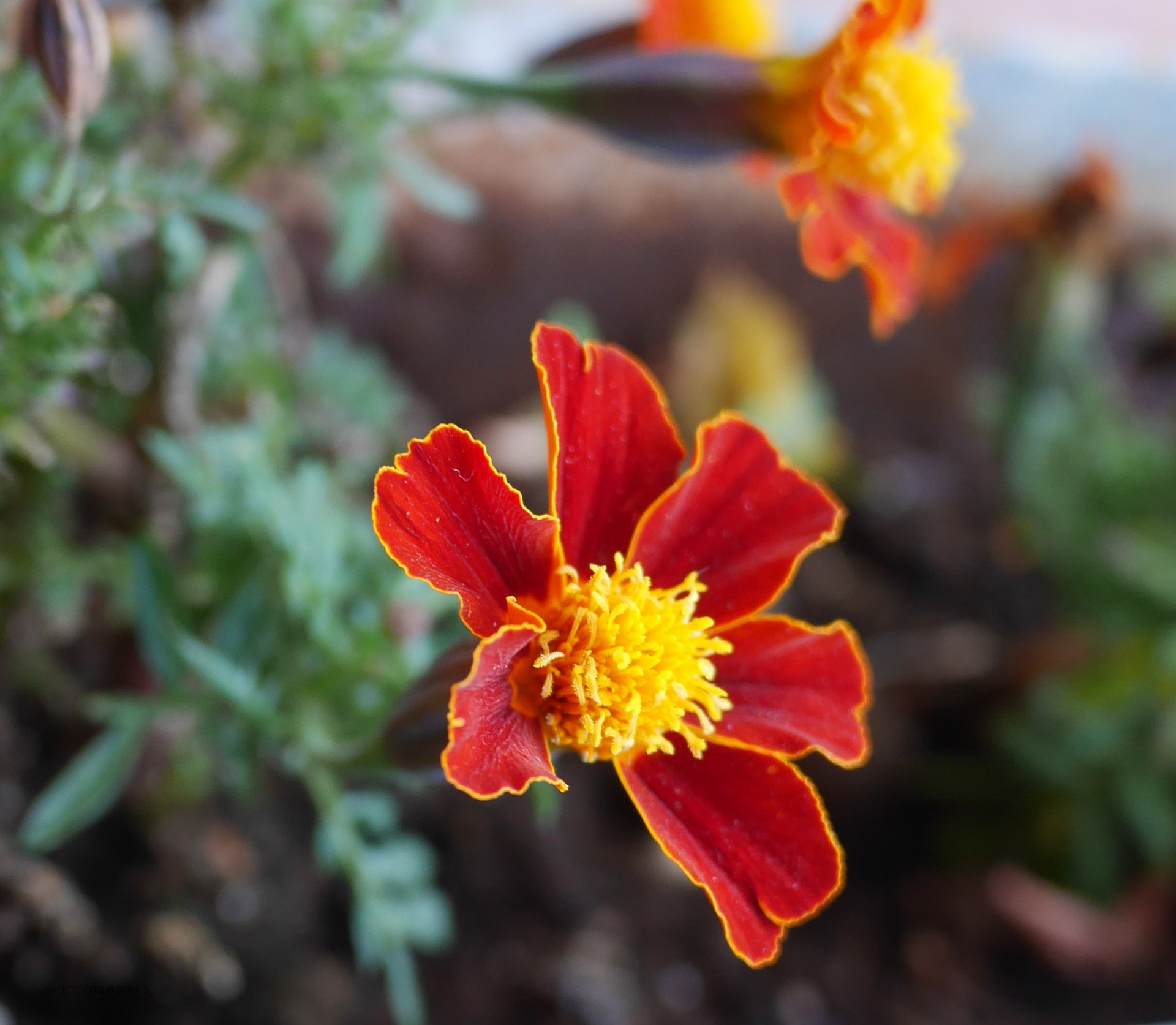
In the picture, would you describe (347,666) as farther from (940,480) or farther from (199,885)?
(940,480)

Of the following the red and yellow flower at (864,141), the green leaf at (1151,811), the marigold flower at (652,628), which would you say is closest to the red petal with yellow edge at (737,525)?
the marigold flower at (652,628)

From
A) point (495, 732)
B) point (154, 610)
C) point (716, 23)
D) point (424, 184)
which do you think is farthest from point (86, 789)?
point (716, 23)

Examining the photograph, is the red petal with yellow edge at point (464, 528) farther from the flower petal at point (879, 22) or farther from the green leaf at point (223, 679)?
the flower petal at point (879, 22)

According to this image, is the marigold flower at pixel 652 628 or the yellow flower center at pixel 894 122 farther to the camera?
the yellow flower center at pixel 894 122

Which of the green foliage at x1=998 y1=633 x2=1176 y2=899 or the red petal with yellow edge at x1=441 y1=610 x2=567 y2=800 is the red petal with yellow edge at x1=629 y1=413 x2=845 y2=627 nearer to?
the red petal with yellow edge at x1=441 y1=610 x2=567 y2=800

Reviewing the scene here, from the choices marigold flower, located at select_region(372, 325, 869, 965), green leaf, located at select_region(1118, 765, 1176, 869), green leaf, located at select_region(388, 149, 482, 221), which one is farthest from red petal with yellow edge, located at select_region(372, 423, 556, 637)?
green leaf, located at select_region(1118, 765, 1176, 869)

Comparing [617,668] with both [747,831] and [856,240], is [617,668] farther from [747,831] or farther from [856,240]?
[856,240]
